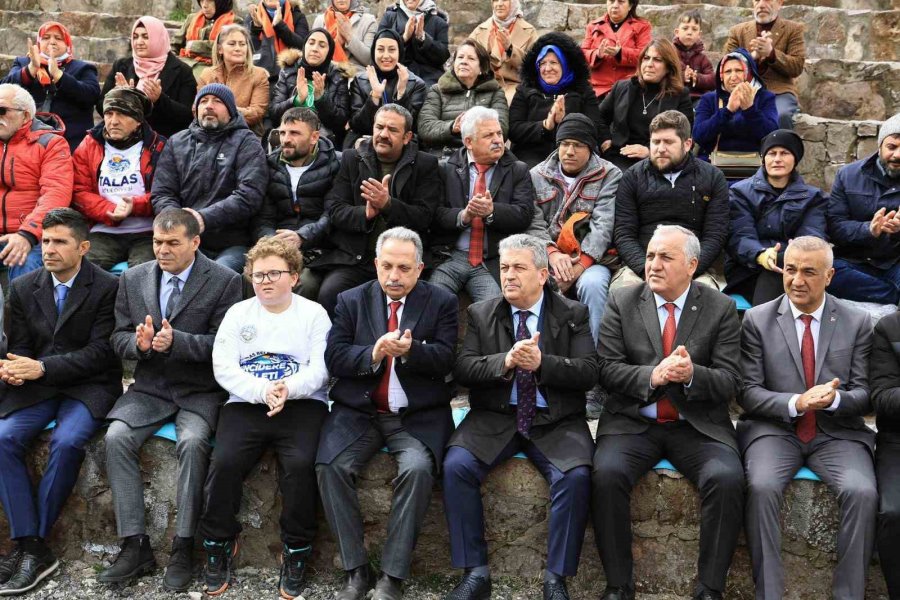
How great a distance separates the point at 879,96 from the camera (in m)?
8.54

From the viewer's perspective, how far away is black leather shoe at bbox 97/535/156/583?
15.2 ft

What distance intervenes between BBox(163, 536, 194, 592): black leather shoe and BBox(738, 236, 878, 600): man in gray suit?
2696 millimetres

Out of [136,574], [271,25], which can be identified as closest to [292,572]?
[136,574]

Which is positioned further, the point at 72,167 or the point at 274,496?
the point at 72,167

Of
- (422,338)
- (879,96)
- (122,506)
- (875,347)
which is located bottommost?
(122,506)

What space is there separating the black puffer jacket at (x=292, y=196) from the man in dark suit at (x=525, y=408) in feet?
6.35

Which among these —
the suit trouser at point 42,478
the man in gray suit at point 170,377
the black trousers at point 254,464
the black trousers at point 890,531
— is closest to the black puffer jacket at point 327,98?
the man in gray suit at point 170,377

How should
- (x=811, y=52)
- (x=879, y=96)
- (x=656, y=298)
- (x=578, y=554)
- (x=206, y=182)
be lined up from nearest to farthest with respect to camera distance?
1. (x=578, y=554)
2. (x=656, y=298)
3. (x=206, y=182)
4. (x=879, y=96)
5. (x=811, y=52)

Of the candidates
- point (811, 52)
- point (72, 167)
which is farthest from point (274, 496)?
point (811, 52)

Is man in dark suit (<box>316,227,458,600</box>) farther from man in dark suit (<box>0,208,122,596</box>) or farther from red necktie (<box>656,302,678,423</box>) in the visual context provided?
man in dark suit (<box>0,208,122,596</box>)

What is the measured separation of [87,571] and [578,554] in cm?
250

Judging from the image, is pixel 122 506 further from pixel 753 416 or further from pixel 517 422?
pixel 753 416

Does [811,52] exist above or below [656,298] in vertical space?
above

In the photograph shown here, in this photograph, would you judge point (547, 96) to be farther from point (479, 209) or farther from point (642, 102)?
point (479, 209)
